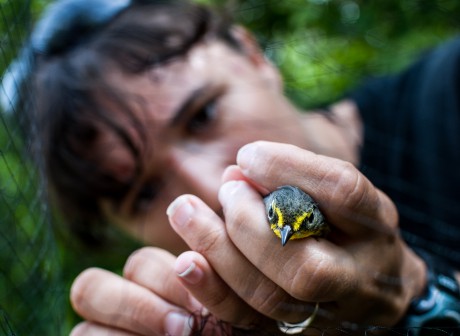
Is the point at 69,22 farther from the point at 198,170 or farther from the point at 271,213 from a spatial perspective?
the point at 271,213

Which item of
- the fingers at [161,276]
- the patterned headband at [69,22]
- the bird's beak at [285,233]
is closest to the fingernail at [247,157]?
the bird's beak at [285,233]

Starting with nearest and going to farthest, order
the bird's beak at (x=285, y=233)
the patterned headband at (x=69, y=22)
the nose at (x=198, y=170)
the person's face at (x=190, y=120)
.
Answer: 1. the bird's beak at (x=285, y=233)
2. the nose at (x=198, y=170)
3. the person's face at (x=190, y=120)
4. the patterned headband at (x=69, y=22)

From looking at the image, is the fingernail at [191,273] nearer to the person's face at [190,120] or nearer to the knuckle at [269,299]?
the knuckle at [269,299]

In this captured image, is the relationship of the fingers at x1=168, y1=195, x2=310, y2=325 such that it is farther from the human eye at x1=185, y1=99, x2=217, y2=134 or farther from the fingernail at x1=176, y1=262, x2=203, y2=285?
the human eye at x1=185, y1=99, x2=217, y2=134

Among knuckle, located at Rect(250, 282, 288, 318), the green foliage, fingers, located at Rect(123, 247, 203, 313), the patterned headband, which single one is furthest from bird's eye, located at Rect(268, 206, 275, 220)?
the patterned headband

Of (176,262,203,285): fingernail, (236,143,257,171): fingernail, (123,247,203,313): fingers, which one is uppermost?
(236,143,257,171): fingernail

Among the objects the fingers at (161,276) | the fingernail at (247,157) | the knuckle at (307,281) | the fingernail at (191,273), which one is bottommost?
the fingers at (161,276)
